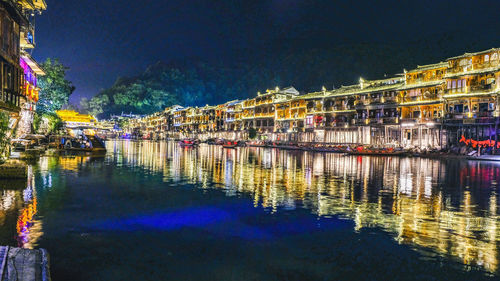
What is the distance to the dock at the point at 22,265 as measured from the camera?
387cm

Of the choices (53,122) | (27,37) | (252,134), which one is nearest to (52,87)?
(53,122)

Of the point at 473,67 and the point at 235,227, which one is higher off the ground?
the point at 473,67

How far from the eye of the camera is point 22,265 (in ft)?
13.2

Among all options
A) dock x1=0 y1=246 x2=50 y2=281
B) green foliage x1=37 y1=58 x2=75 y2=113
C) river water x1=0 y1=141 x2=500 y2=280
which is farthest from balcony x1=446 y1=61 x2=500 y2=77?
green foliage x1=37 y1=58 x2=75 y2=113

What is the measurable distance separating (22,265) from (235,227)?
5.36 metres

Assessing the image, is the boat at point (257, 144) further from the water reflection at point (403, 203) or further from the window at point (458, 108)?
the water reflection at point (403, 203)

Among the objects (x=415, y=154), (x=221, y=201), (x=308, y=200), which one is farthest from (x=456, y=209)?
(x=415, y=154)

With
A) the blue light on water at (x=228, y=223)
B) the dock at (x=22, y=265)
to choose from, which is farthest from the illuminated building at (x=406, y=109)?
the dock at (x=22, y=265)

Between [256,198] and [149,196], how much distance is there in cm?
405

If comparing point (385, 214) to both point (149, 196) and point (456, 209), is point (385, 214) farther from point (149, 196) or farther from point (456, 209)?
point (149, 196)

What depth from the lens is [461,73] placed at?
45.0 meters

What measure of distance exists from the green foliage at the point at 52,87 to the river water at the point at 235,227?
142 feet

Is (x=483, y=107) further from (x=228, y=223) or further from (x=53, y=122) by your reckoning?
(x=53, y=122)

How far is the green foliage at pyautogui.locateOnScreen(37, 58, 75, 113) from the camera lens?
52278mm
